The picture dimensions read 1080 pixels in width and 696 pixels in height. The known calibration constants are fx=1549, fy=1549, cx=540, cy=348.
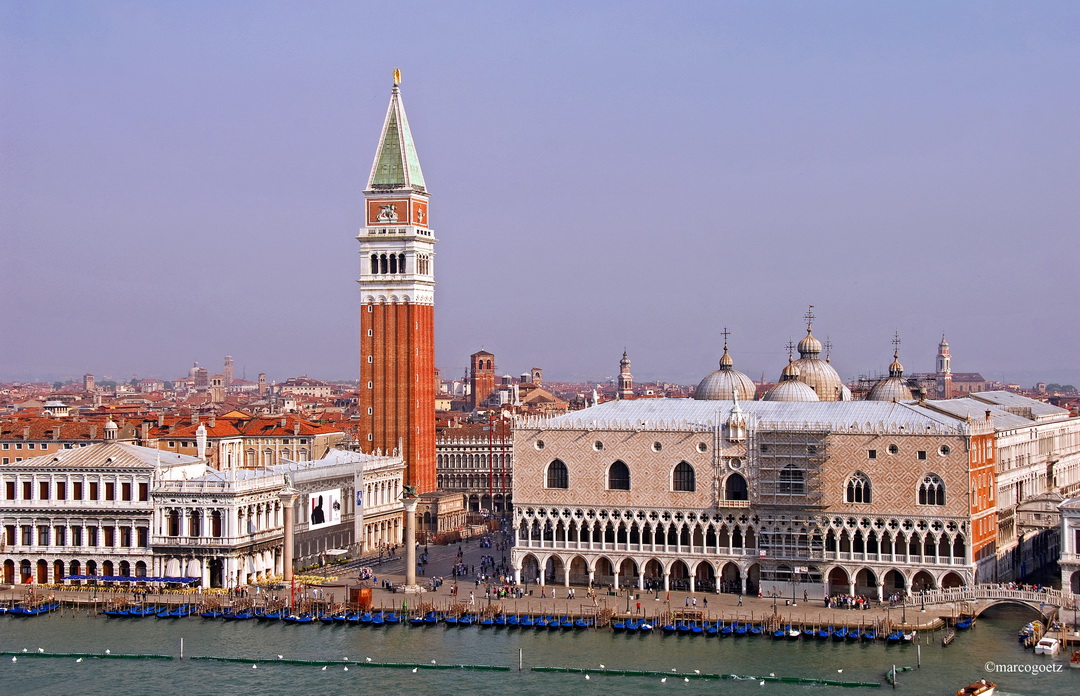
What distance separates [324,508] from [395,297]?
13.9 metres

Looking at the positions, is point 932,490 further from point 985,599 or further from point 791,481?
point 791,481

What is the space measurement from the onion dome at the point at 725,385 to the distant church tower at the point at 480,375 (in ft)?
267

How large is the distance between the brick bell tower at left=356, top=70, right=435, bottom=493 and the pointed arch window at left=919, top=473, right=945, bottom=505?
96.0ft

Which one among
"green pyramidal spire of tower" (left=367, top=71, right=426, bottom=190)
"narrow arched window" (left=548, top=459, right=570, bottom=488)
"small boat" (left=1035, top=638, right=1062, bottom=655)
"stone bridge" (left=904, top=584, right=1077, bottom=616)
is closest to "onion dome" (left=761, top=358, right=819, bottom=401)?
"narrow arched window" (left=548, top=459, right=570, bottom=488)

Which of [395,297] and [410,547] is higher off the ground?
[395,297]

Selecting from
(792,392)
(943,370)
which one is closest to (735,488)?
(792,392)

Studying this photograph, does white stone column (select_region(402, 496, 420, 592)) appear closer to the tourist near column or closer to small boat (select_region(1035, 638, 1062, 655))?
the tourist near column

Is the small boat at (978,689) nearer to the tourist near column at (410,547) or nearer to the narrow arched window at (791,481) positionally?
the narrow arched window at (791,481)

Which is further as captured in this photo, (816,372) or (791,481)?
(816,372)

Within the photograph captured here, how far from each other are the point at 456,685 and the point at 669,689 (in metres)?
5.64

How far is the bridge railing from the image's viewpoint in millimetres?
46375

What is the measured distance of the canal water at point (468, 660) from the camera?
40.7 m

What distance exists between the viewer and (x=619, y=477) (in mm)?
53219

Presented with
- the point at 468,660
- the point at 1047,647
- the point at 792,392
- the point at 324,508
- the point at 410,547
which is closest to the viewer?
the point at 1047,647
